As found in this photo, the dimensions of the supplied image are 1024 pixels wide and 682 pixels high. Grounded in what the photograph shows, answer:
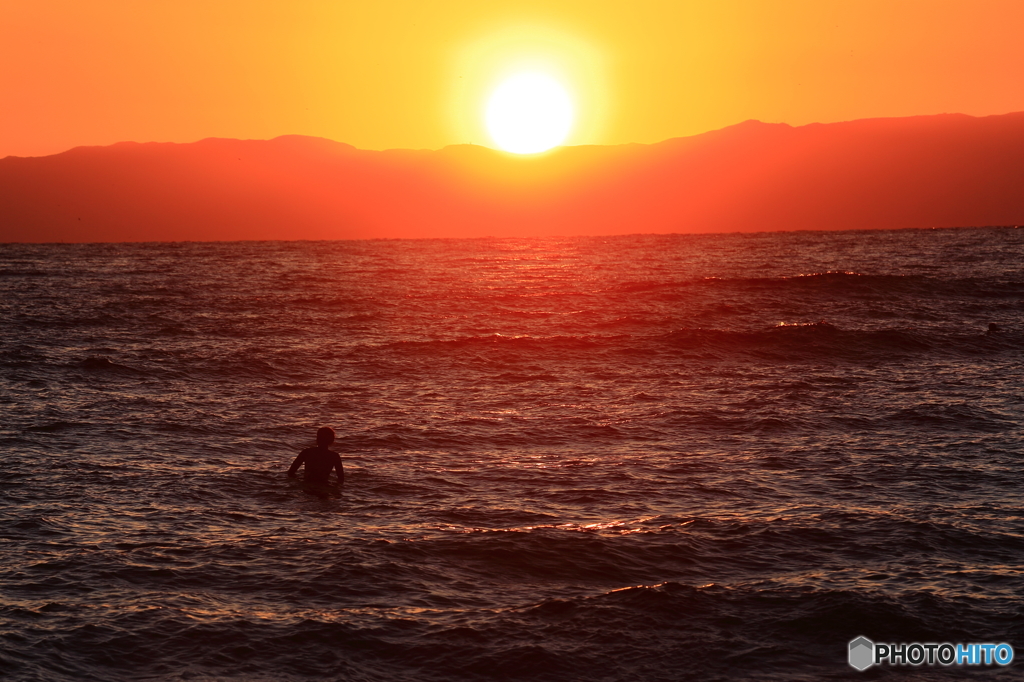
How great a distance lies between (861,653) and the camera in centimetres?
1029

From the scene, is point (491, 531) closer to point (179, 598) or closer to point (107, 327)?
point (179, 598)

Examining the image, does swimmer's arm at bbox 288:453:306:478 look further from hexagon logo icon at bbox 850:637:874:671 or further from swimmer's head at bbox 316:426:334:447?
hexagon logo icon at bbox 850:637:874:671

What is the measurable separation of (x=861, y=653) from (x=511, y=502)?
699 centimetres

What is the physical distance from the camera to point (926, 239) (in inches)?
4592

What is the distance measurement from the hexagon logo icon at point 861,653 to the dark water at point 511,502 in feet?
0.51

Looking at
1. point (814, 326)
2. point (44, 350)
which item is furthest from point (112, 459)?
point (814, 326)

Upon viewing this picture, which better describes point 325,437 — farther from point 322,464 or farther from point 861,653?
point 861,653

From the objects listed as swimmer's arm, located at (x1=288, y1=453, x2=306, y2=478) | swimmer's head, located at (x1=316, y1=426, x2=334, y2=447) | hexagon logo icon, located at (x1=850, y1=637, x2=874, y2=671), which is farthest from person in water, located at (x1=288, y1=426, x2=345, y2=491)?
hexagon logo icon, located at (x1=850, y1=637, x2=874, y2=671)

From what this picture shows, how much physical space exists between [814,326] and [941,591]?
93.6ft

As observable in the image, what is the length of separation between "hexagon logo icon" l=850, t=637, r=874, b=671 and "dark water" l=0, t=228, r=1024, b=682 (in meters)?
0.15

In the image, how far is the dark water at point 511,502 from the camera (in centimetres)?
1046

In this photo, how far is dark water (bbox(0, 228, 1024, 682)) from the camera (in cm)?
1046

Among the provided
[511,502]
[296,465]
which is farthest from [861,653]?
[296,465]

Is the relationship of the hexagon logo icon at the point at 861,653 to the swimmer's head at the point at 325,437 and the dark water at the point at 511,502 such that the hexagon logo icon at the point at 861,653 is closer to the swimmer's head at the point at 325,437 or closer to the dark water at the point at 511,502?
the dark water at the point at 511,502
